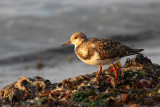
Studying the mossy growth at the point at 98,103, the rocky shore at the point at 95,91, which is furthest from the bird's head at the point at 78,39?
the mossy growth at the point at 98,103

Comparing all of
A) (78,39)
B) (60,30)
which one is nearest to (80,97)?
(78,39)

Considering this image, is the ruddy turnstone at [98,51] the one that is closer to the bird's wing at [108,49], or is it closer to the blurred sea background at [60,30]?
the bird's wing at [108,49]

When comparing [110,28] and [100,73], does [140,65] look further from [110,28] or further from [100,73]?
[110,28]

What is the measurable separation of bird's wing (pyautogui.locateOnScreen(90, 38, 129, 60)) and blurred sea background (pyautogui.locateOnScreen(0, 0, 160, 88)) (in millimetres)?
2679

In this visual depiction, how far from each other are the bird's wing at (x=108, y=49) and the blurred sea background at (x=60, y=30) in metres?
2.68

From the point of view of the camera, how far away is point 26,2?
1518 cm

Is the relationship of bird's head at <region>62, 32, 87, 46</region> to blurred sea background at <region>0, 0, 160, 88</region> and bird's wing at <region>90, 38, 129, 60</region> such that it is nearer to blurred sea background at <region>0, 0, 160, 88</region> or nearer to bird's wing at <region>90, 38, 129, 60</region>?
bird's wing at <region>90, 38, 129, 60</region>

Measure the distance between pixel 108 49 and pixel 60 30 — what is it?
25.2 feet

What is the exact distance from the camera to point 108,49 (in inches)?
202

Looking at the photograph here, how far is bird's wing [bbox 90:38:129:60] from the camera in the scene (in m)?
5.04

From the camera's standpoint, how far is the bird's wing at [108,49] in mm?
5035

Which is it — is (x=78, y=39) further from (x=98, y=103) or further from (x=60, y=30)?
(x=60, y=30)

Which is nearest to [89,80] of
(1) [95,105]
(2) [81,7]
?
(1) [95,105]

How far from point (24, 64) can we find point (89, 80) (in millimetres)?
5380
